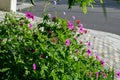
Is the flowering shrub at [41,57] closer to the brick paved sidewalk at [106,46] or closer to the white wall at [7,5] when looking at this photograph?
the brick paved sidewalk at [106,46]

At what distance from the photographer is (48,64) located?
374 cm

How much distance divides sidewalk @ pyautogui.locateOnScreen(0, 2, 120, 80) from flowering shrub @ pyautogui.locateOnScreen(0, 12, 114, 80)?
3.91 meters

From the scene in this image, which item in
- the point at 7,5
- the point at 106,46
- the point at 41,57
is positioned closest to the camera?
the point at 41,57

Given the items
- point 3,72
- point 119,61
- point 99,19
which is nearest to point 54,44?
point 3,72

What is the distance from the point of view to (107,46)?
10.8 m

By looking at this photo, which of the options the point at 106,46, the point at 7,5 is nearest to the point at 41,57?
the point at 106,46

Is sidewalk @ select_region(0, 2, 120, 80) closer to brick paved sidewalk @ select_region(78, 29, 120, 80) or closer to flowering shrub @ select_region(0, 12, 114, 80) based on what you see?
brick paved sidewalk @ select_region(78, 29, 120, 80)

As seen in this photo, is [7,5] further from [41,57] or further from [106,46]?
[41,57]

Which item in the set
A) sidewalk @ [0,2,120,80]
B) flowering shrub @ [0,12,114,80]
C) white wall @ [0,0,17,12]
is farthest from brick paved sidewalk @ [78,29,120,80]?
white wall @ [0,0,17,12]

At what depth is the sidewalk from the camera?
29.6 ft

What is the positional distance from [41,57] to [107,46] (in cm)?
724

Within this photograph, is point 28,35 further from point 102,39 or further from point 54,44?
point 102,39

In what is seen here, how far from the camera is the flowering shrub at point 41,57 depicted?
374 cm

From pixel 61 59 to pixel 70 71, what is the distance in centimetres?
16
